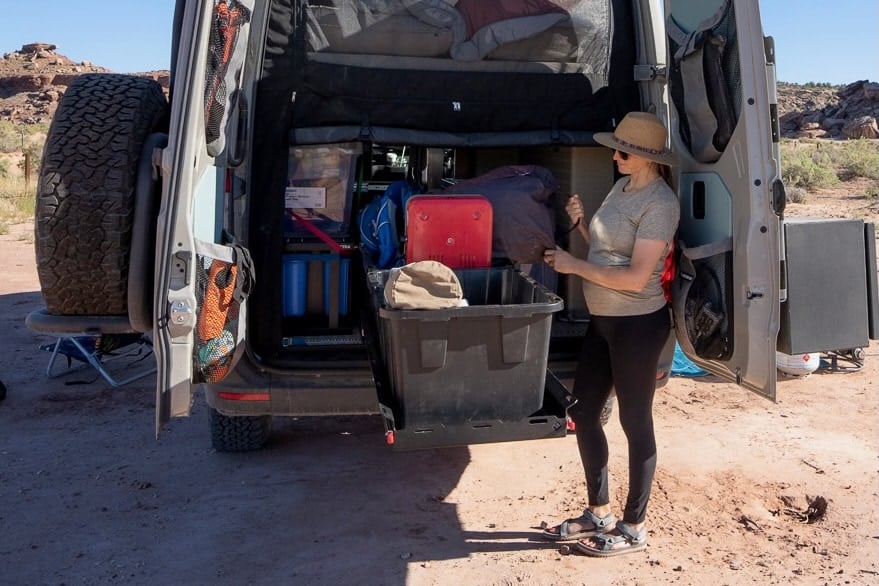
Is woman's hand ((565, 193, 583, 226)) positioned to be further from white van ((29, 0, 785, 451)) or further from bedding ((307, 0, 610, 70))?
bedding ((307, 0, 610, 70))

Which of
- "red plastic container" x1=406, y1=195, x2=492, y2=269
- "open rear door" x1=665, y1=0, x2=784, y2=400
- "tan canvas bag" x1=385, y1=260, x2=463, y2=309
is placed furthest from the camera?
"red plastic container" x1=406, y1=195, x2=492, y2=269

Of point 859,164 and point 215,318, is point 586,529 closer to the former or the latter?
point 215,318

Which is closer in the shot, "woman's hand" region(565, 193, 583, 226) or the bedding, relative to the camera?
"woman's hand" region(565, 193, 583, 226)

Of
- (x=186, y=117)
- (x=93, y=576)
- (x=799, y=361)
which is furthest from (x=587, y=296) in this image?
(x=799, y=361)

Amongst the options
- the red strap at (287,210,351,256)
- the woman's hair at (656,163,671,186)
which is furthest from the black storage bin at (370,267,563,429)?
the red strap at (287,210,351,256)

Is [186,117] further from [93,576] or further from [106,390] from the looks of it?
[106,390]

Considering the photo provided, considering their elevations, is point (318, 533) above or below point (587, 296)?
below

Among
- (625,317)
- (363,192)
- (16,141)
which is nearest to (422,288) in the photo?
(625,317)

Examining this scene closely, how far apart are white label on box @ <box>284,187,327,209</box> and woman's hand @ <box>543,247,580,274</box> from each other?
119 centimetres

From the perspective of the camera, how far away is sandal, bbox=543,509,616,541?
3.57 metres

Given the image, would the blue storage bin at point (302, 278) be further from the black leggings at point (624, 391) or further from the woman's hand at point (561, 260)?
the black leggings at point (624, 391)

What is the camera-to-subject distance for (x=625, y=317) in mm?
3357

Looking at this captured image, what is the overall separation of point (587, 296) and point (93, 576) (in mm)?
2194

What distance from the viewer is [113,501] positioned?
13.2ft
